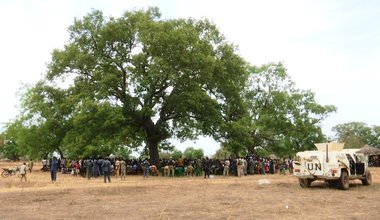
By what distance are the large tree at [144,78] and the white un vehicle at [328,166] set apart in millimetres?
13011

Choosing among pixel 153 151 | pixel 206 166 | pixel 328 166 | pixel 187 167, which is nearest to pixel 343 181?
pixel 328 166

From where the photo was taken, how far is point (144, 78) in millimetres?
35344

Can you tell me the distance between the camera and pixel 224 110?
41.0 meters

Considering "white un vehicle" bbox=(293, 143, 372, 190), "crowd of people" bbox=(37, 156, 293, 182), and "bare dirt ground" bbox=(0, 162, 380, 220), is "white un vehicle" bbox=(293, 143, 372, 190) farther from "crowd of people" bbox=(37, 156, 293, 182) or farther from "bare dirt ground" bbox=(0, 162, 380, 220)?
"crowd of people" bbox=(37, 156, 293, 182)

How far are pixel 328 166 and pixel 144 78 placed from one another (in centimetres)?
1692

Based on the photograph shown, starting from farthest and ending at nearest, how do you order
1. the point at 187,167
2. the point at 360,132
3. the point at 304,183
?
1. the point at 360,132
2. the point at 187,167
3. the point at 304,183

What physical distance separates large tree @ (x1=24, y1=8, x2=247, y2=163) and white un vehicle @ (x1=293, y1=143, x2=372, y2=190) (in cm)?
1301

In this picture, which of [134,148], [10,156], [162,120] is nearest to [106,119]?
[162,120]

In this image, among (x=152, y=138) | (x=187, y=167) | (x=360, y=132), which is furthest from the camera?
(x=360, y=132)

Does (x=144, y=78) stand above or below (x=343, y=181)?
above

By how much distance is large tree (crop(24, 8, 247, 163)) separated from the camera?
35.3 metres

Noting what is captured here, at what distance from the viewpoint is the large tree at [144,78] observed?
3528cm

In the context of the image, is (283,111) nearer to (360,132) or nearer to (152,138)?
(152,138)

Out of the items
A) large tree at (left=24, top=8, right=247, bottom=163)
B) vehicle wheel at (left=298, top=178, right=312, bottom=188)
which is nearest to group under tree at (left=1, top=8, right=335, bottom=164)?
large tree at (left=24, top=8, right=247, bottom=163)
